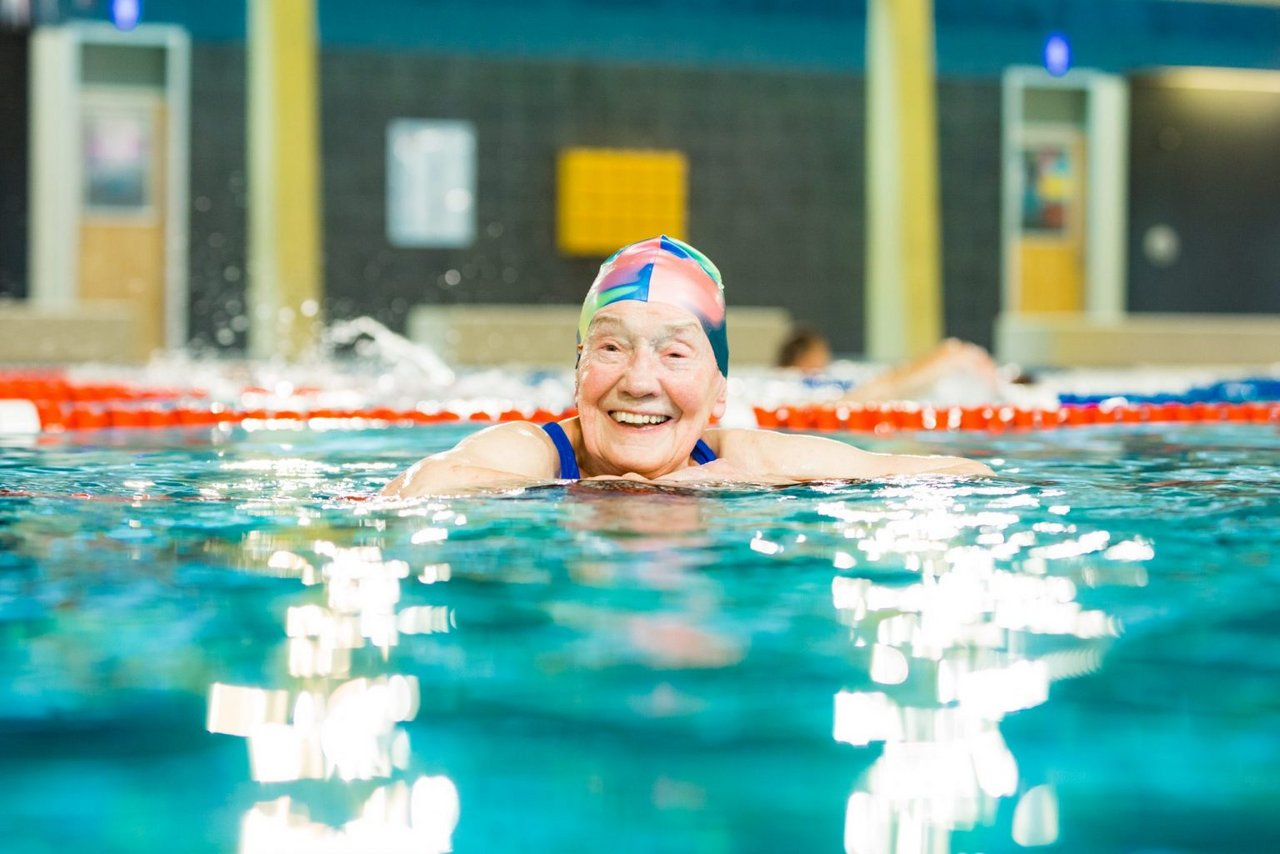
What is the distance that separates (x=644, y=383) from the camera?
3.38 meters

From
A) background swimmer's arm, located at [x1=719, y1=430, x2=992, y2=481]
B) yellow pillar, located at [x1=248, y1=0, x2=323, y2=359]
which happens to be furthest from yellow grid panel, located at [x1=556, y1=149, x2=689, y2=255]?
background swimmer's arm, located at [x1=719, y1=430, x2=992, y2=481]

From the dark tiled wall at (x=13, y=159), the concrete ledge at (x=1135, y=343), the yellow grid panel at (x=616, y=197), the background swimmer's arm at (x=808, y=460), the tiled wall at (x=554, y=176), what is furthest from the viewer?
the yellow grid panel at (x=616, y=197)

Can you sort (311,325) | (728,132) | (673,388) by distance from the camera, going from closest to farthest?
(673,388) < (311,325) < (728,132)

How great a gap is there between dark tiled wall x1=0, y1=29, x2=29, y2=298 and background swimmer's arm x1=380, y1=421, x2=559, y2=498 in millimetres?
12871

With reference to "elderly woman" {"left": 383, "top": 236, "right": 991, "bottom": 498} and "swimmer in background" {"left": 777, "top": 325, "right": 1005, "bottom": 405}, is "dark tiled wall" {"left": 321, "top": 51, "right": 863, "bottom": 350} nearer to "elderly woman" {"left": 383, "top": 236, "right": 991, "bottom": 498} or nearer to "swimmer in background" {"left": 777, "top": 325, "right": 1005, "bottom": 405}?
"swimmer in background" {"left": 777, "top": 325, "right": 1005, "bottom": 405}

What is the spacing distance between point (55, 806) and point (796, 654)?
1001 millimetres

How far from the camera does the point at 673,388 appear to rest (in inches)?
135

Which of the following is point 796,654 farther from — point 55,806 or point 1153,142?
point 1153,142

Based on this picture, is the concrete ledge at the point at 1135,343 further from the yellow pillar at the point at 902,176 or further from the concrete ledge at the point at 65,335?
the concrete ledge at the point at 65,335

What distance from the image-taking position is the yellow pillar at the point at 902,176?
46.5ft

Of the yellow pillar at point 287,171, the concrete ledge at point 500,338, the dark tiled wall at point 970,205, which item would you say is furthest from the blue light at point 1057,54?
the yellow pillar at point 287,171

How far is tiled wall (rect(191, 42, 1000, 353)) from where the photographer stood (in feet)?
51.6

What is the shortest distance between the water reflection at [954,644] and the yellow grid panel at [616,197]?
1304 centimetres

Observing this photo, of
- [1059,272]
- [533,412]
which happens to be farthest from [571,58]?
[533,412]
